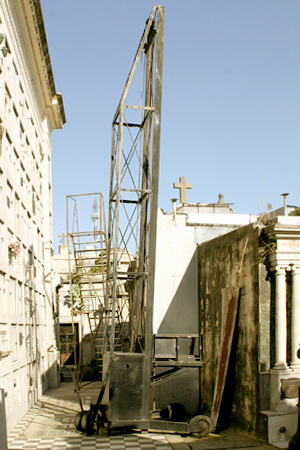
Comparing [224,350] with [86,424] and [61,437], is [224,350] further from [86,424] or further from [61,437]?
[61,437]

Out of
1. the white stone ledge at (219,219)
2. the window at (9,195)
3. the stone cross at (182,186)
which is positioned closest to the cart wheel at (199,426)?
the window at (9,195)

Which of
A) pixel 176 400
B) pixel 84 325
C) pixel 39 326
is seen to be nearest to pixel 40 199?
pixel 39 326

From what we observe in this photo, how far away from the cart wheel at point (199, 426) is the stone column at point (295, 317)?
72.8 inches

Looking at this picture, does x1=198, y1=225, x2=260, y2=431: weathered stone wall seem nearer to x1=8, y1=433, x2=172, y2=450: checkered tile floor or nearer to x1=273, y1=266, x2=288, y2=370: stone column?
x1=273, y1=266, x2=288, y2=370: stone column

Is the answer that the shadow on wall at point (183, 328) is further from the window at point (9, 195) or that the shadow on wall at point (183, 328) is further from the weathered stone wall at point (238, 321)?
the window at point (9, 195)

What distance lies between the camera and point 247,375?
Answer: 9.59 metres

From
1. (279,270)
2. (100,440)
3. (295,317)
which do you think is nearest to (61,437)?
(100,440)

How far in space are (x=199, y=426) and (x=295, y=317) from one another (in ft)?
8.40

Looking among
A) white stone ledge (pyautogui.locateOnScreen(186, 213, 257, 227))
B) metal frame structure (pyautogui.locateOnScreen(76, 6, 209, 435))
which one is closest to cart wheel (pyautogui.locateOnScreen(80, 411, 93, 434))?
metal frame structure (pyautogui.locateOnScreen(76, 6, 209, 435))

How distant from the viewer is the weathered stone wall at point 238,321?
371 inches

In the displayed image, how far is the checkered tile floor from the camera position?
29.0ft

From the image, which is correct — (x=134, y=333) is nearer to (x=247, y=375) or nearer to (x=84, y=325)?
(x=247, y=375)

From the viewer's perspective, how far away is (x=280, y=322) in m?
9.08

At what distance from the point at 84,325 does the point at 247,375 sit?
1259 centimetres
